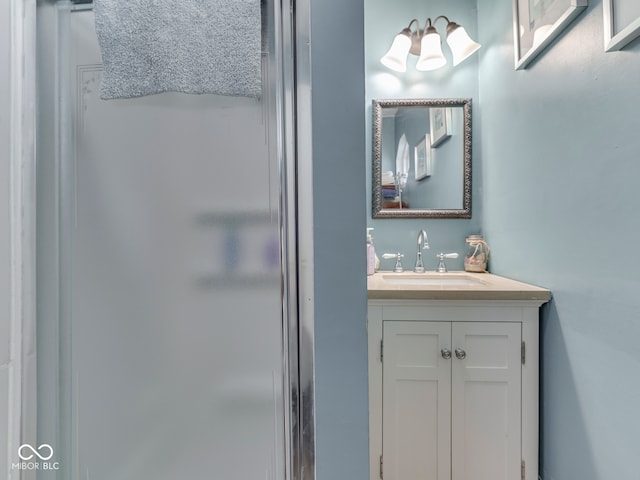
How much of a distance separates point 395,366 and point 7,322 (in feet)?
3.41

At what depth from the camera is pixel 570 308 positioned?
960mm

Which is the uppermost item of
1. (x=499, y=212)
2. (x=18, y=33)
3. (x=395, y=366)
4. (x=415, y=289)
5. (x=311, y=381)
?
(x=18, y=33)

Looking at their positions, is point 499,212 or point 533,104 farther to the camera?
point 499,212

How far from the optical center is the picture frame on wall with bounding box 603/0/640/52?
72 centimetres

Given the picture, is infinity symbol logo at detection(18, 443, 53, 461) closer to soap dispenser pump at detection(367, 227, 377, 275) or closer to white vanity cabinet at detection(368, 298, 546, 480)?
white vanity cabinet at detection(368, 298, 546, 480)

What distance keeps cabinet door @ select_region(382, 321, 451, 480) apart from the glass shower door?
54cm

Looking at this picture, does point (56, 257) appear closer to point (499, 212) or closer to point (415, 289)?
point (415, 289)

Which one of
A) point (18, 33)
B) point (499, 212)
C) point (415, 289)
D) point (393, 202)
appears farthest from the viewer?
point (393, 202)

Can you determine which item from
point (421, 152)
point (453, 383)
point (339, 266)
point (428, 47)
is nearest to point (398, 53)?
point (428, 47)

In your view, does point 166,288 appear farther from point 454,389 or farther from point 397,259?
point 397,259

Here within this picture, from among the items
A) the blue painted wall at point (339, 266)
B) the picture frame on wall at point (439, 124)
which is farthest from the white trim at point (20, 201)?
the picture frame on wall at point (439, 124)

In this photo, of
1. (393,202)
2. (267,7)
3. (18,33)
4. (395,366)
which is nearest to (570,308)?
(395,366)

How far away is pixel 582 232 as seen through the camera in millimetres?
918

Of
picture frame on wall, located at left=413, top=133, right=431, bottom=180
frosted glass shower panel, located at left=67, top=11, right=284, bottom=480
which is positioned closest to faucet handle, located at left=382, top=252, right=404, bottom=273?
picture frame on wall, located at left=413, top=133, right=431, bottom=180
